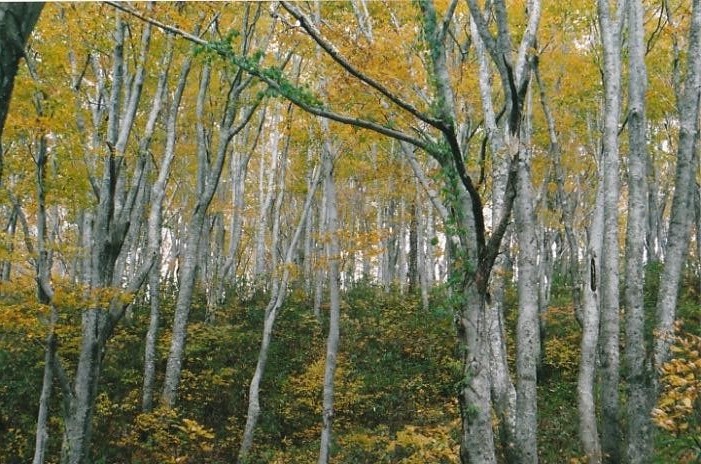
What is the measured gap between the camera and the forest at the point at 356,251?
4.86 meters

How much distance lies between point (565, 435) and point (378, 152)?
15122 mm

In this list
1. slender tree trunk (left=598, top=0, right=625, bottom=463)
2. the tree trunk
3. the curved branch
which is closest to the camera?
the tree trunk

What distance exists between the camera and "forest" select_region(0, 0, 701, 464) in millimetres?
4859

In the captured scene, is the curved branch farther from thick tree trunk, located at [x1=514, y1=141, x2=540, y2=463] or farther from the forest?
thick tree trunk, located at [x1=514, y1=141, x2=540, y2=463]

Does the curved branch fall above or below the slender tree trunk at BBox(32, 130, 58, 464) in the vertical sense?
above

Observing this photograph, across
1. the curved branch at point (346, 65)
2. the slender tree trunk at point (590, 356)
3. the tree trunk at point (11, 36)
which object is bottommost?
the slender tree trunk at point (590, 356)

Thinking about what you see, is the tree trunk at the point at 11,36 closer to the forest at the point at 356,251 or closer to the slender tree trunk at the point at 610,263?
the forest at the point at 356,251

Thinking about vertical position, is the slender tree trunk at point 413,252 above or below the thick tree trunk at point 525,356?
above

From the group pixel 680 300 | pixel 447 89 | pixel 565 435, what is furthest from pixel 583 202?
pixel 447 89

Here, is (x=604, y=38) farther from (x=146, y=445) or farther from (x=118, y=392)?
(x=118, y=392)

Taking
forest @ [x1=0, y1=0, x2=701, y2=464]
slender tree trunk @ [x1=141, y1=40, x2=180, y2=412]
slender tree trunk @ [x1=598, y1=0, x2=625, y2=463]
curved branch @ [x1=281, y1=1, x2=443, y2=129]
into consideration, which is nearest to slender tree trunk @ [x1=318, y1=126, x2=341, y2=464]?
forest @ [x1=0, y1=0, x2=701, y2=464]

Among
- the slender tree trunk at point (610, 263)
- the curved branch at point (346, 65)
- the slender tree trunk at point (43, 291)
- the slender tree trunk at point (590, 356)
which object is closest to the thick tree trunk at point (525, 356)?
the slender tree trunk at point (610, 263)

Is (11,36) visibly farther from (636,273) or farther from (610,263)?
(610,263)

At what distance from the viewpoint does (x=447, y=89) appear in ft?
15.5
